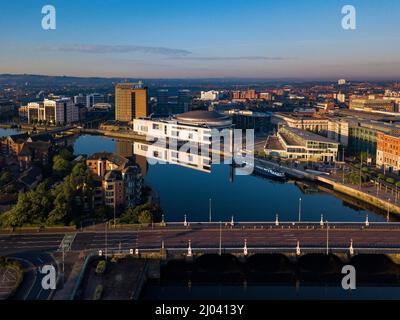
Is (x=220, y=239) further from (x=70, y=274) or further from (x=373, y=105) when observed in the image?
(x=373, y=105)

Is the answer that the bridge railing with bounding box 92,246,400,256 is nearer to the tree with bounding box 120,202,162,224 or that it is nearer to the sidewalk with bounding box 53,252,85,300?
the sidewalk with bounding box 53,252,85,300

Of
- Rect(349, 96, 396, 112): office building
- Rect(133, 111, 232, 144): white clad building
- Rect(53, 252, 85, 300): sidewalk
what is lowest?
Rect(53, 252, 85, 300): sidewalk

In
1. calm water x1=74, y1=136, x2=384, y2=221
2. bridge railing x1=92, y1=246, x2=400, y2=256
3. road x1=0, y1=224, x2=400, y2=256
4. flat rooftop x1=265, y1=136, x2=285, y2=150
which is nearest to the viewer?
bridge railing x1=92, y1=246, x2=400, y2=256

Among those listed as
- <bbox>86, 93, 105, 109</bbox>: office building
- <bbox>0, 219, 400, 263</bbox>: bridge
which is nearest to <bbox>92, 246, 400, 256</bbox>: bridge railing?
<bbox>0, 219, 400, 263</bbox>: bridge

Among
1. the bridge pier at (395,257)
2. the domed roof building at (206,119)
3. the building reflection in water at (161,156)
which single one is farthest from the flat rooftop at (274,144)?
the bridge pier at (395,257)

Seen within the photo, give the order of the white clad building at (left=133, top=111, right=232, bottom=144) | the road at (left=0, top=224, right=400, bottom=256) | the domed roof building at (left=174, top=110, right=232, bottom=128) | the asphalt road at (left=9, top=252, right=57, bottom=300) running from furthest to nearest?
1. the domed roof building at (left=174, top=110, right=232, bottom=128)
2. the white clad building at (left=133, top=111, right=232, bottom=144)
3. the road at (left=0, top=224, right=400, bottom=256)
4. the asphalt road at (left=9, top=252, right=57, bottom=300)

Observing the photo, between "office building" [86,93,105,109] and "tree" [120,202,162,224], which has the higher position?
"office building" [86,93,105,109]
